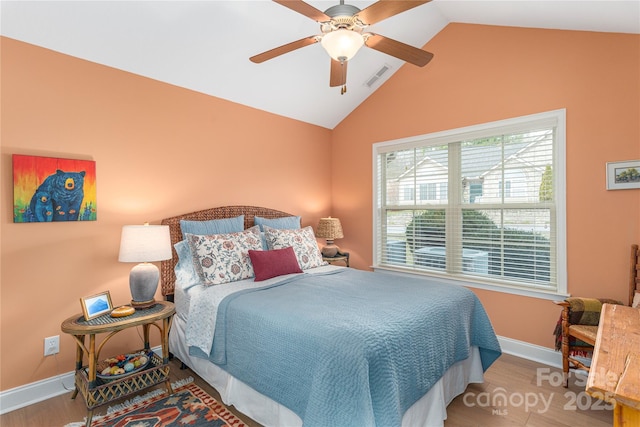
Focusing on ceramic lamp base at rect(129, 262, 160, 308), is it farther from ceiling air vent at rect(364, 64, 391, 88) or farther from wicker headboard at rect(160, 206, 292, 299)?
ceiling air vent at rect(364, 64, 391, 88)

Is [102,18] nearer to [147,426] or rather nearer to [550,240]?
[147,426]

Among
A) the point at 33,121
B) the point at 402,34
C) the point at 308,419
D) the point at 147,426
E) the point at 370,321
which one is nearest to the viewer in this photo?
the point at 308,419

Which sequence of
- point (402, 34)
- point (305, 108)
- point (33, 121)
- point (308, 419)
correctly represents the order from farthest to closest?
1. point (305, 108)
2. point (402, 34)
3. point (33, 121)
4. point (308, 419)

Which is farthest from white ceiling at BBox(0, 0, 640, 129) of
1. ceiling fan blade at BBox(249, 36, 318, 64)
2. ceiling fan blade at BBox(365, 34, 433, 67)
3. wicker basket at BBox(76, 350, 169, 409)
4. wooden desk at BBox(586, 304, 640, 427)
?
wicker basket at BBox(76, 350, 169, 409)

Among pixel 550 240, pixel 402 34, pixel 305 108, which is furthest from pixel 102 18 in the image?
pixel 550 240

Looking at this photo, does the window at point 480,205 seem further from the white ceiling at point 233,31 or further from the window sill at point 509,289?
the white ceiling at point 233,31

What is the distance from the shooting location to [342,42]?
1.84 meters

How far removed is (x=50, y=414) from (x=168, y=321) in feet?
2.93

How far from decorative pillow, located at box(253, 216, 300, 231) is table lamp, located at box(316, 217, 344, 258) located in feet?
1.42

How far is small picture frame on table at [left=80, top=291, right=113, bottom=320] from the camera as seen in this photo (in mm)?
2158

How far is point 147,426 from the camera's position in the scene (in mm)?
2008

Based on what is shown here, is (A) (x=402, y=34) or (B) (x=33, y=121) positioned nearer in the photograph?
(B) (x=33, y=121)

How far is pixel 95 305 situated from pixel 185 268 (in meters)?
0.68

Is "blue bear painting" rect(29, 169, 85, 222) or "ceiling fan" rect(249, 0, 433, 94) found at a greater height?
"ceiling fan" rect(249, 0, 433, 94)
